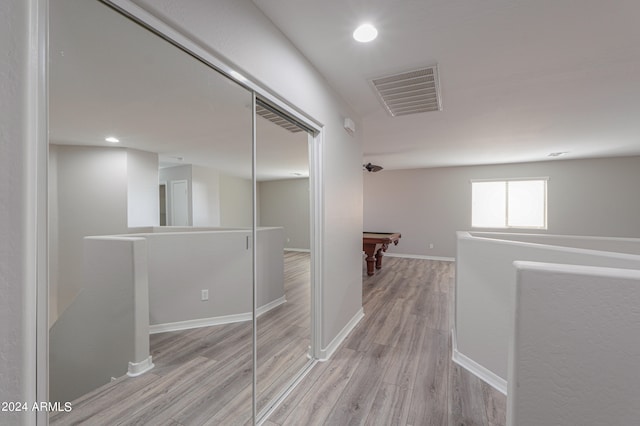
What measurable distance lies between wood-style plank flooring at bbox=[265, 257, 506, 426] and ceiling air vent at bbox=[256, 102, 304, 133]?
1.97m

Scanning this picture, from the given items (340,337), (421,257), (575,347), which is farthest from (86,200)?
(421,257)

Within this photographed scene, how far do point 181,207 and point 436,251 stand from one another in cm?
681

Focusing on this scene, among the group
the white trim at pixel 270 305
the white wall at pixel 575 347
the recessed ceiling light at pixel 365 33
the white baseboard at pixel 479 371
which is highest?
the recessed ceiling light at pixel 365 33

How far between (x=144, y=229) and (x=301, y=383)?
1607mm

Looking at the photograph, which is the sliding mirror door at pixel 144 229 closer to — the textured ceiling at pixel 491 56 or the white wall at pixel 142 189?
the white wall at pixel 142 189

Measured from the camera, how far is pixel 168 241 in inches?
51.2

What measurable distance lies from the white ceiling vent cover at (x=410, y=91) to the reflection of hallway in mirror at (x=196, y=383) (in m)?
2.30

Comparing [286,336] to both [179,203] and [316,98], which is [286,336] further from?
[316,98]

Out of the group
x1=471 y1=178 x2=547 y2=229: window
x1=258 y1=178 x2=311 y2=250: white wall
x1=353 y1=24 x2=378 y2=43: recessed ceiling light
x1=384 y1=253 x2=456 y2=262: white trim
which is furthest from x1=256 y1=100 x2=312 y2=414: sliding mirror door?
x1=471 y1=178 x2=547 y2=229: window

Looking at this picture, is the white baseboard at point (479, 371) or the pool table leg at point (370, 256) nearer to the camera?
the white baseboard at point (479, 371)

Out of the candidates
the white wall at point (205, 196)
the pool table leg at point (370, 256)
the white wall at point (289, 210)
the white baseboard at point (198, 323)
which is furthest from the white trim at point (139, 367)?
the pool table leg at point (370, 256)

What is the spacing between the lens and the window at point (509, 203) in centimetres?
630

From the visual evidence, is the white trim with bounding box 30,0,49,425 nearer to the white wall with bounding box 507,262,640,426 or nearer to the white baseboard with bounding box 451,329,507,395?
the white wall with bounding box 507,262,640,426

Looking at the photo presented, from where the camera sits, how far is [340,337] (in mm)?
2590
